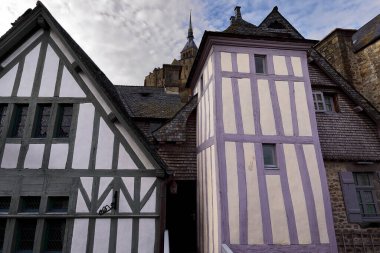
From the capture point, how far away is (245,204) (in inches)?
244

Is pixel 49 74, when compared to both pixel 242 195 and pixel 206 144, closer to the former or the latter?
pixel 206 144

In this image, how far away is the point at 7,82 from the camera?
6.21 metres

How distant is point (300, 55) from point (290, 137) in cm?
280

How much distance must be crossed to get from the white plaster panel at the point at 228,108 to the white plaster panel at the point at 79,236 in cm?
423

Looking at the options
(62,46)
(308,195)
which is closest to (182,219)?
(308,195)

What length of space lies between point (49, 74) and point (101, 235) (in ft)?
14.2

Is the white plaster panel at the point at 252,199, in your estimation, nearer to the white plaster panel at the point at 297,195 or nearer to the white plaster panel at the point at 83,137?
the white plaster panel at the point at 297,195

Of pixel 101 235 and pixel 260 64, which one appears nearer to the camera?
pixel 101 235

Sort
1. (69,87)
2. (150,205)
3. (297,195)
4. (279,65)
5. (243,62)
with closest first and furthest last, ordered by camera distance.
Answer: (150,205) → (69,87) → (297,195) → (243,62) → (279,65)

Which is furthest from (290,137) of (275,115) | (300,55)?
(300,55)

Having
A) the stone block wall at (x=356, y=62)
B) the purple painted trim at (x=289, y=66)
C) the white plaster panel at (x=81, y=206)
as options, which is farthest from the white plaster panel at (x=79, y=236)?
the stone block wall at (x=356, y=62)

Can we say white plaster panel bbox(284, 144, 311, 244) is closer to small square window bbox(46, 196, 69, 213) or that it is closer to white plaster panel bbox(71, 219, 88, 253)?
white plaster panel bbox(71, 219, 88, 253)

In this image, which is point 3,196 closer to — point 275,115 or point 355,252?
point 275,115

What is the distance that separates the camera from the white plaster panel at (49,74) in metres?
6.25
